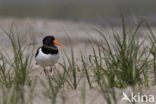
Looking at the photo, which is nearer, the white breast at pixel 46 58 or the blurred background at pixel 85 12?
the white breast at pixel 46 58

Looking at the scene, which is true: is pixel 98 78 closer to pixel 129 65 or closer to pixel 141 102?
pixel 129 65

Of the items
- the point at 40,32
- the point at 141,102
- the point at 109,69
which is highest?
the point at 40,32

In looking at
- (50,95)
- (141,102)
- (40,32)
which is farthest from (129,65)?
(40,32)

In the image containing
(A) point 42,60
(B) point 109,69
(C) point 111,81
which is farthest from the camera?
(A) point 42,60

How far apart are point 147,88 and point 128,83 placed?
18cm

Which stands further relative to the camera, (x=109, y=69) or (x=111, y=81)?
(x=109, y=69)

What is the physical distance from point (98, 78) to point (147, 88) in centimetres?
46

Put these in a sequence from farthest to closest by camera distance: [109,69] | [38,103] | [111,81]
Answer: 1. [109,69]
2. [111,81]
3. [38,103]

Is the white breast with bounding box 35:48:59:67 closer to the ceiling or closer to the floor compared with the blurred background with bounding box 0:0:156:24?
closer to the floor

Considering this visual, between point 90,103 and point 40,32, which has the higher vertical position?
point 40,32

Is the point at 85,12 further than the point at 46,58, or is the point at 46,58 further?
the point at 85,12

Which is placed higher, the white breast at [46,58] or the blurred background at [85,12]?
the blurred background at [85,12]

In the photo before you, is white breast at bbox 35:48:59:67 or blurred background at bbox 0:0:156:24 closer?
white breast at bbox 35:48:59:67

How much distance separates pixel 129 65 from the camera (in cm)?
358
